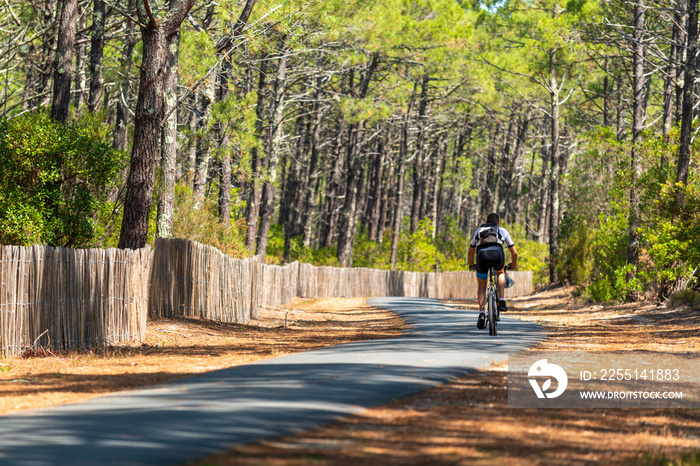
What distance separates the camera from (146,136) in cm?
1244

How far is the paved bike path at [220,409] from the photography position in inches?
171

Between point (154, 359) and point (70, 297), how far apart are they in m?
1.47

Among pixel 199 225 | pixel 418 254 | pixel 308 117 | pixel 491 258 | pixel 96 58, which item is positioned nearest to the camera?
pixel 491 258

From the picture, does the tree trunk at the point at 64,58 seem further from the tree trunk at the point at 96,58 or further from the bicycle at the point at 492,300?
the bicycle at the point at 492,300

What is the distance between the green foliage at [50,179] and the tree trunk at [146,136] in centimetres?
95

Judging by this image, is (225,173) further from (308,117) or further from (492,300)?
(308,117)

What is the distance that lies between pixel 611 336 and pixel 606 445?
8.72m

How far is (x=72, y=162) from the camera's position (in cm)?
1280

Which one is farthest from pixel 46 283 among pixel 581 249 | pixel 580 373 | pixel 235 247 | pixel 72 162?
pixel 581 249

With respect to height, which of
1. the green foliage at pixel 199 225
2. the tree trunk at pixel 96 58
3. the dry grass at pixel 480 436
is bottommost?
the dry grass at pixel 480 436

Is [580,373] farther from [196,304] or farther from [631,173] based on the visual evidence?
[631,173]

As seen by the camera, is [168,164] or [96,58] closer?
[168,164]

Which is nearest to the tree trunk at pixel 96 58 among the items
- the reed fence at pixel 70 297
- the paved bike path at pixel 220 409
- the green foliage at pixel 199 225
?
Answer: the green foliage at pixel 199 225

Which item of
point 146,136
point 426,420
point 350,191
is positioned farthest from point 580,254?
point 426,420
